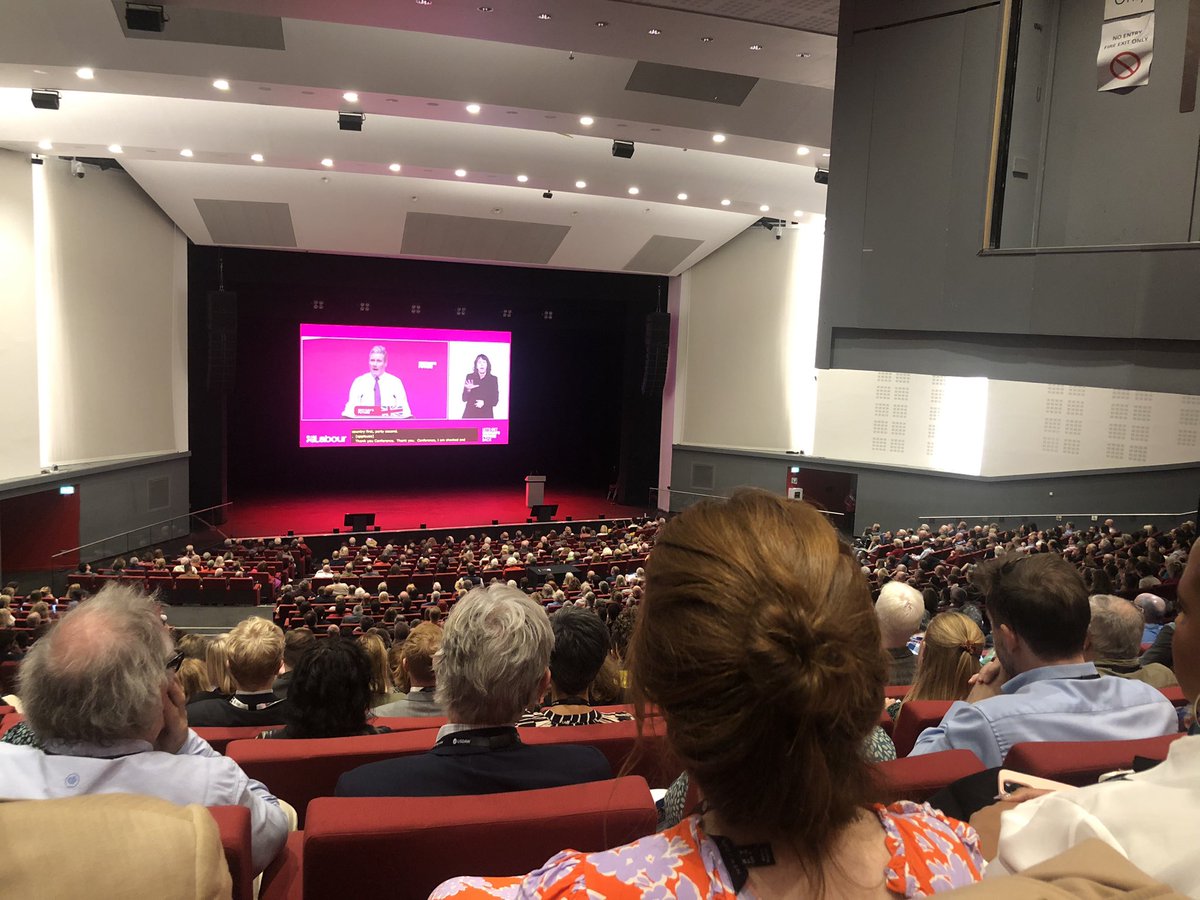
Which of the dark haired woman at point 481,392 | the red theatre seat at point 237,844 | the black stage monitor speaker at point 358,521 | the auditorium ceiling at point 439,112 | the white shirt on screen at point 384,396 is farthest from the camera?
the dark haired woman at point 481,392

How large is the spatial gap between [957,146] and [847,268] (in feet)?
2.56

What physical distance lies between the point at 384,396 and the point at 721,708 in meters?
17.7

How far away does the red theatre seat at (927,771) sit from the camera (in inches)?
66.0

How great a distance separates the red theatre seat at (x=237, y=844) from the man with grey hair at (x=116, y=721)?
33cm

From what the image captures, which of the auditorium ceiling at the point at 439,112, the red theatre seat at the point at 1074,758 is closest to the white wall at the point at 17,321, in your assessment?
the auditorium ceiling at the point at 439,112

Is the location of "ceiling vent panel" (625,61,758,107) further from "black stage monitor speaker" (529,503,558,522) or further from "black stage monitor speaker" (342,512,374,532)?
"black stage monitor speaker" (529,503,558,522)

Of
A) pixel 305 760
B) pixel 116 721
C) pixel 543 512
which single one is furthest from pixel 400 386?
pixel 116 721

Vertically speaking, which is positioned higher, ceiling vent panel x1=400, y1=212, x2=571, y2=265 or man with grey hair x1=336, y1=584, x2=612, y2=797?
ceiling vent panel x1=400, y1=212, x2=571, y2=265

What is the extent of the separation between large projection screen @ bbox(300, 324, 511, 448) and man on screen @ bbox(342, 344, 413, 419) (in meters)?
0.02

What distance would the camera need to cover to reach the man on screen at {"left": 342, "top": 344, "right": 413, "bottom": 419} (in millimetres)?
17766

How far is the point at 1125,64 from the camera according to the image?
381 cm

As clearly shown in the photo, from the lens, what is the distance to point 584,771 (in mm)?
2021

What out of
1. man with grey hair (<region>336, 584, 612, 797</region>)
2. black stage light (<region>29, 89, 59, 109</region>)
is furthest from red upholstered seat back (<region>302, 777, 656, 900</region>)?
black stage light (<region>29, 89, 59, 109</region>)

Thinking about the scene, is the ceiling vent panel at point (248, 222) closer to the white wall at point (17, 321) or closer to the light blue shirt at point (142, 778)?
the white wall at point (17, 321)
